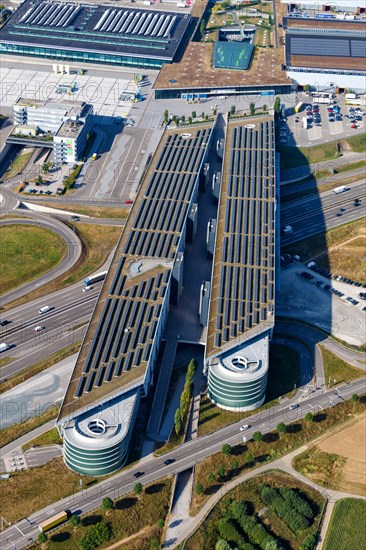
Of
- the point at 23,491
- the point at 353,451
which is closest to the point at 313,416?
the point at 353,451

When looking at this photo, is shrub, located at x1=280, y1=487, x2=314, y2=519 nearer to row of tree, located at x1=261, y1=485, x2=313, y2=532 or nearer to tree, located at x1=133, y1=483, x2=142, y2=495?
row of tree, located at x1=261, y1=485, x2=313, y2=532

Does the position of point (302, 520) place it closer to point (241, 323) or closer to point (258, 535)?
point (258, 535)

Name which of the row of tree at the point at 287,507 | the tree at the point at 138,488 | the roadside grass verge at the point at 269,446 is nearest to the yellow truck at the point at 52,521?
the tree at the point at 138,488

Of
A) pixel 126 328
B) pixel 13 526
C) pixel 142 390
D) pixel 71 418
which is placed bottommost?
pixel 13 526

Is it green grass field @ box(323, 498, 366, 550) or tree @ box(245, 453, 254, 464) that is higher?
tree @ box(245, 453, 254, 464)

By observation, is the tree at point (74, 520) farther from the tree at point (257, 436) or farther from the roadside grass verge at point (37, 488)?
the tree at point (257, 436)

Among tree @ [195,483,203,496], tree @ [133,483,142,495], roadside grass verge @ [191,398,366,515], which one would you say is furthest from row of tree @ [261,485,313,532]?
tree @ [133,483,142,495]

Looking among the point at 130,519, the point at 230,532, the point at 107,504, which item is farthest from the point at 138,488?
the point at 230,532
